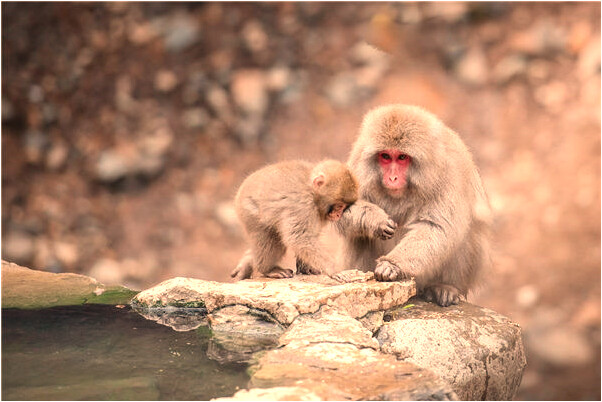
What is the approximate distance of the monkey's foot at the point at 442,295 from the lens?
4.77m

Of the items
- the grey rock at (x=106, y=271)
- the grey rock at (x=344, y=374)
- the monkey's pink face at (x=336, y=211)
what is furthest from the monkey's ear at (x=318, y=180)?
the grey rock at (x=106, y=271)

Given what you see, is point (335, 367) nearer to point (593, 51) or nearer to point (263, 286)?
point (263, 286)

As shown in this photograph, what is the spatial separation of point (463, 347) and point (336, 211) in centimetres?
115

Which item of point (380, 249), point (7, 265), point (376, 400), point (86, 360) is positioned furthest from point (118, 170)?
point (376, 400)

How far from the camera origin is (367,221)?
467 centimetres

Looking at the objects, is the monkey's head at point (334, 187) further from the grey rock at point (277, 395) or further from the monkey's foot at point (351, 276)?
the grey rock at point (277, 395)

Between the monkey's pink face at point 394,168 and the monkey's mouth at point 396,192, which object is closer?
the monkey's pink face at point 394,168

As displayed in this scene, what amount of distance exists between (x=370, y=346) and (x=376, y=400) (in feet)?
2.01

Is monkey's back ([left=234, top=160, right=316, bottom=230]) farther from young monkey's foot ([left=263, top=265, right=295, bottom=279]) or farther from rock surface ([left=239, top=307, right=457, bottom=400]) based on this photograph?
rock surface ([left=239, top=307, right=457, bottom=400])

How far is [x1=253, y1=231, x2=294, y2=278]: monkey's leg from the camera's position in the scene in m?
4.84

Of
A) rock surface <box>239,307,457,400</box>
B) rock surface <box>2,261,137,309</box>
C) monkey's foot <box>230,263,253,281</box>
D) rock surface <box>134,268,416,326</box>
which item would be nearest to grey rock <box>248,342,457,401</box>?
rock surface <box>239,307,457,400</box>

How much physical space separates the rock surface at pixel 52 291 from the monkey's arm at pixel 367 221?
A: 1.29 metres

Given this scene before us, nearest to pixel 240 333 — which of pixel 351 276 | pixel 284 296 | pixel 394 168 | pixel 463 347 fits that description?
pixel 284 296

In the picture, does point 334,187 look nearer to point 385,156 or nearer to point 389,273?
point 385,156
